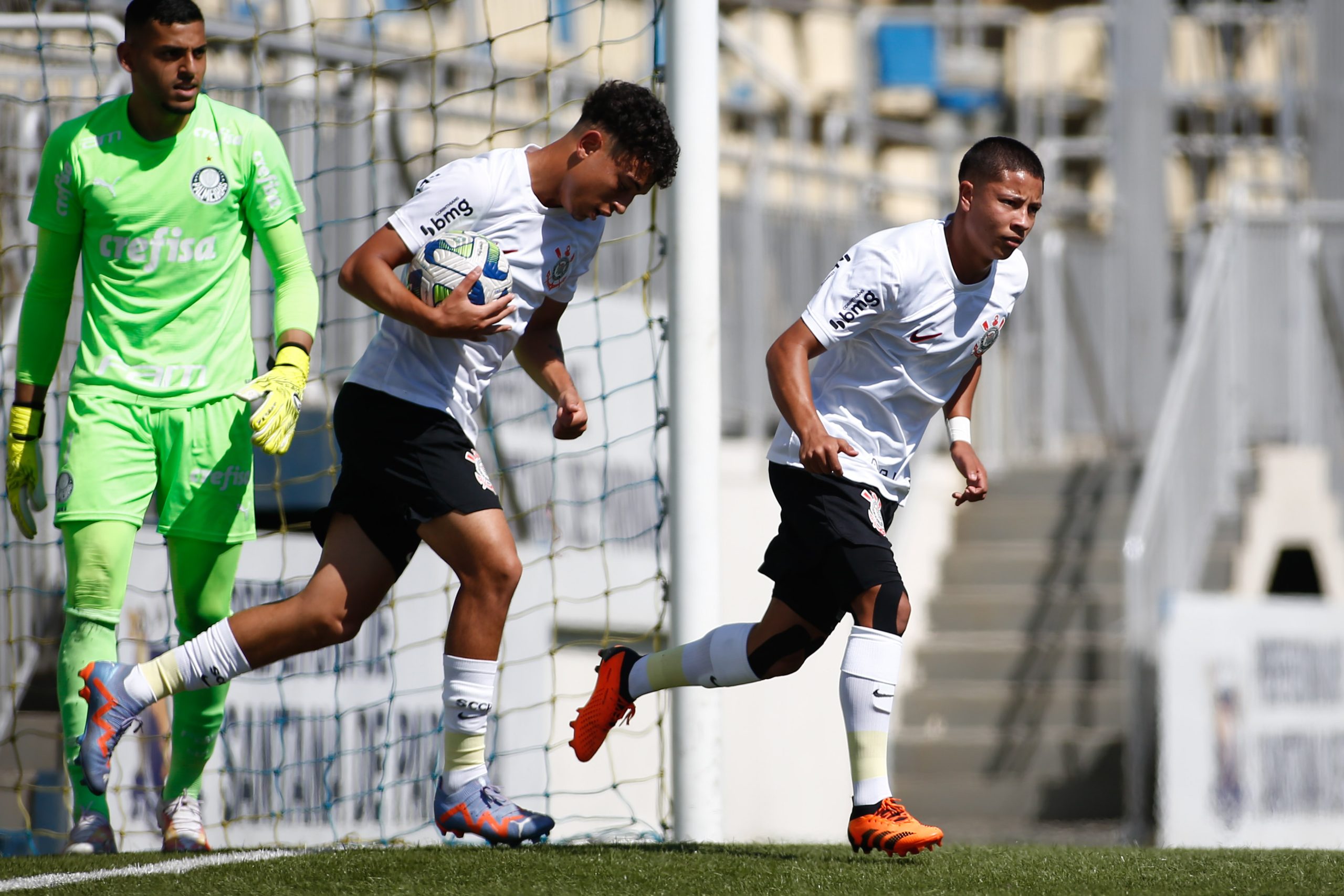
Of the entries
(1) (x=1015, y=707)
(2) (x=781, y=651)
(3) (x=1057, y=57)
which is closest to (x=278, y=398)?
(2) (x=781, y=651)

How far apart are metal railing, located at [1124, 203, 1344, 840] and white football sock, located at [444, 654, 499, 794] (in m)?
5.48

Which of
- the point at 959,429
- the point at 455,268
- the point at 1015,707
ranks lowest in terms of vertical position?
the point at 1015,707

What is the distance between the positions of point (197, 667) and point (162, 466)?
59cm

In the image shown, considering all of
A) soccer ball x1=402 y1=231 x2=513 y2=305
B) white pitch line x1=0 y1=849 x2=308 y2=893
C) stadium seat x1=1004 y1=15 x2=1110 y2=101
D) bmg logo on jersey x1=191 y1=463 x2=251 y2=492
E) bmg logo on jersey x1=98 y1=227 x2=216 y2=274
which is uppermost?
stadium seat x1=1004 y1=15 x2=1110 y2=101

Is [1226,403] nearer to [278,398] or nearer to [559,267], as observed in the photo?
[559,267]

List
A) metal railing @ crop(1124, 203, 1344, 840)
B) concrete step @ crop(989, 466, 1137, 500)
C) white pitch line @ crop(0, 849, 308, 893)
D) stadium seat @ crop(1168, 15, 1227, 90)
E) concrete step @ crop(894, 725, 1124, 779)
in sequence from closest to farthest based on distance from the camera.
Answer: white pitch line @ crop(0, 849, 308, 893) < metal railing @ crop(1124, 203, 1344, 840) < concrete step @ crop(894, 725, 1124, 779) < concrete step @ crop(989, 466, 1137, 500) < stadium seat @ crop(1168, 15, 1227, 90)

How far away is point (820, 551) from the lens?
418cm

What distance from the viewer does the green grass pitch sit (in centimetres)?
373

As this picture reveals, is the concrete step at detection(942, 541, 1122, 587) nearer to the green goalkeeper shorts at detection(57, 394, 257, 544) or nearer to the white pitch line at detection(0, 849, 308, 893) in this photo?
the green goalkeeper shorts at detection(57, 394, 257, 544)

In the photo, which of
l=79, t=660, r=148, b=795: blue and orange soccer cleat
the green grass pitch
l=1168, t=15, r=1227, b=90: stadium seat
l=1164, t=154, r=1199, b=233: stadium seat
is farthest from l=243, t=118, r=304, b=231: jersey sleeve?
l=1164, t=154, r=1199, b=233: stadium seat

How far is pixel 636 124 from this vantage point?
4.19 meters

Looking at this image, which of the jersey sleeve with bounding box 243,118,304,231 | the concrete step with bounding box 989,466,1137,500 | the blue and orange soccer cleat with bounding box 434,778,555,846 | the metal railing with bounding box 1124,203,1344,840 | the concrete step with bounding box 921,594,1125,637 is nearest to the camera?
the blue and orange soccer cleat with bounding box 434,778,555,846

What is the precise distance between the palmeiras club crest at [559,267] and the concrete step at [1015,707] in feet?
20.6

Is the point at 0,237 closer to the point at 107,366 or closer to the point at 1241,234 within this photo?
the point at 107,366
